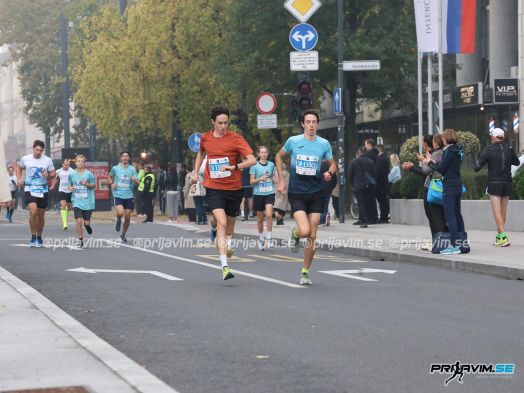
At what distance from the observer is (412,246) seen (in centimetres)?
2019

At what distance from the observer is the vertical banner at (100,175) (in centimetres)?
4966

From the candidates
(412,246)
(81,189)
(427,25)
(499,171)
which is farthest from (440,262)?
(427,25)

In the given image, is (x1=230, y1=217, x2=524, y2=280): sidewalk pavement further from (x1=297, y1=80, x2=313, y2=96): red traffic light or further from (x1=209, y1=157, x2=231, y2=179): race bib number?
(x1=209, y1=157, x2=231, y2=179): race bib number

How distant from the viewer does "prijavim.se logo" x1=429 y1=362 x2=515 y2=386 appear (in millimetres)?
7562

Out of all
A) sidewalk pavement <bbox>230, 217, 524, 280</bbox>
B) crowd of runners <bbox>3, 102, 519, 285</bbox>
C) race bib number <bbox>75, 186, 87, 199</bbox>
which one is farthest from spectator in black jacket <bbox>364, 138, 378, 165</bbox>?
race bib number <bbox>75, 186, 87, 199</bbox>

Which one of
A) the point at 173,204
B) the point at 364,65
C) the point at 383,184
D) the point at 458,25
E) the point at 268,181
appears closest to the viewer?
the point at 268,181

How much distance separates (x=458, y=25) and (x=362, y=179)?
14.3 ft

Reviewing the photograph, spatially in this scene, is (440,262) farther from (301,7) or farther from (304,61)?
(301,7)

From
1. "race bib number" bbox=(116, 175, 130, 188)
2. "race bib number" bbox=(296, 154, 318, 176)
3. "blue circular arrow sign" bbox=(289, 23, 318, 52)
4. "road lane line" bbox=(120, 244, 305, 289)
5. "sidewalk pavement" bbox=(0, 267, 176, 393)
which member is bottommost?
"road lane line" bbox=(120, 244, 305, 289)

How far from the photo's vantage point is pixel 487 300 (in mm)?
12312

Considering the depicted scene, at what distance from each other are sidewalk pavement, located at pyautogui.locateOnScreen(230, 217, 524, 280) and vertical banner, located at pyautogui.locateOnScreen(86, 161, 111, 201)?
69.3 ft

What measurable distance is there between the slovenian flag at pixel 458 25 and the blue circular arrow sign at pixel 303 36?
3.58 metres

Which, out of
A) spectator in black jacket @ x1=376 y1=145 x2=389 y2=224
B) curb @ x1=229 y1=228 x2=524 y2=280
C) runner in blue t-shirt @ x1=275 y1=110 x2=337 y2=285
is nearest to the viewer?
runner in blue t-shirt @ x1=275 y1=110 x2=337 y2=285

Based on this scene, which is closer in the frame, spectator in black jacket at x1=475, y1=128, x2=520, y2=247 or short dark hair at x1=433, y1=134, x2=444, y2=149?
short dark hair at x1=433, y1=134, x2=444, y2=149
